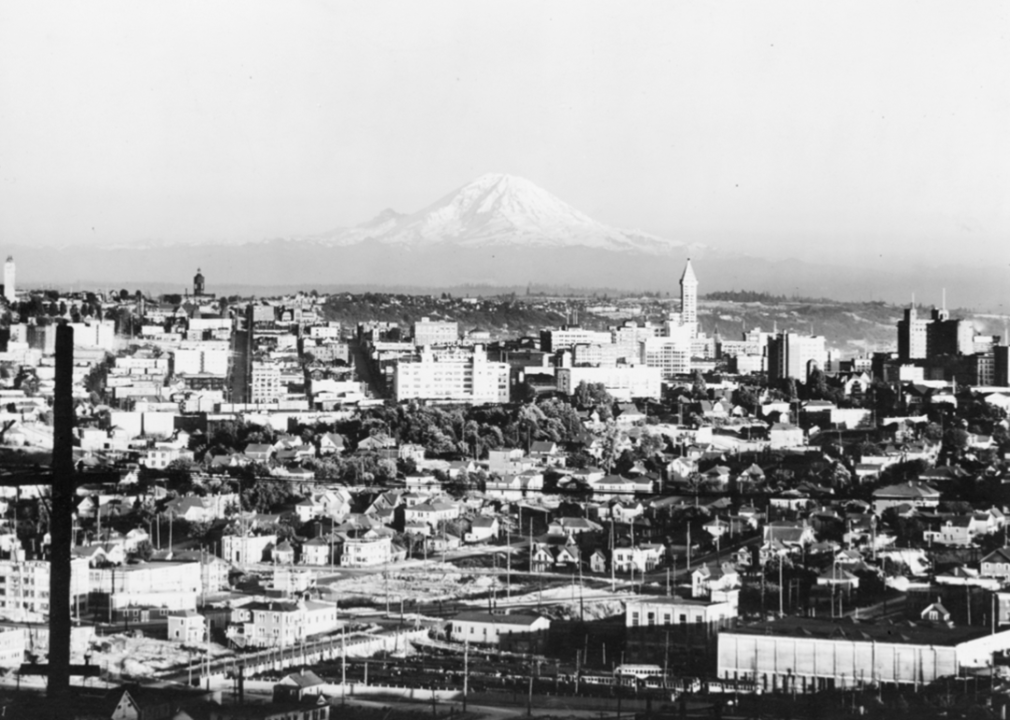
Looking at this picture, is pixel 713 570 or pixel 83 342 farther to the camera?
pixel 83 342

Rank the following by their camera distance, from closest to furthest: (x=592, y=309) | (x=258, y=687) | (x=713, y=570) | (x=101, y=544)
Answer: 1. (x=258, y=687)
2. (x=713, y=570)
3. (x=101, y=544)
4. (x=592, y=309)

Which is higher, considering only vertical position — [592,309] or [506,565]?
[592,309]

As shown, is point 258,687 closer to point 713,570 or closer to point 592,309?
point 713,570

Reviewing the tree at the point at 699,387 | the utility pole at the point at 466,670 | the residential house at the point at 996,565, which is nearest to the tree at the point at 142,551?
the utility pole at the point at 466,670

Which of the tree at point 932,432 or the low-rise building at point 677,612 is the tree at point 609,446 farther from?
the low-rise building at point 677,612

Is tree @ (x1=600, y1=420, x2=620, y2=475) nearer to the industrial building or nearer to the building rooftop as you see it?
the building rooftop

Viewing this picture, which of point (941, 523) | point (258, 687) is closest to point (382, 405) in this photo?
point (941, 523)

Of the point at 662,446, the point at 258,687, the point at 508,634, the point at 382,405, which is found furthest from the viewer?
the point at 382,405
